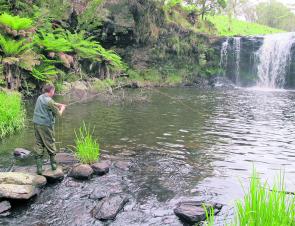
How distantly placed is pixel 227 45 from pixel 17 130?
25001 mm

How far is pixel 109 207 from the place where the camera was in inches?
248

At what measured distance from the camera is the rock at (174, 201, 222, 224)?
5.97 m

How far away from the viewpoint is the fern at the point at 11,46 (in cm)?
1566


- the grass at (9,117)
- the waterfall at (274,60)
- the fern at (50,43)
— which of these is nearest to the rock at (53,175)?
the grass at (9,117)

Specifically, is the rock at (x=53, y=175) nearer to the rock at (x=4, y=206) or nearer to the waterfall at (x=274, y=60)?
the rock at (x=4, y=206)

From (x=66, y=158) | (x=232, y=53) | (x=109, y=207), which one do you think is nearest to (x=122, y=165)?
(x=66, y=158)

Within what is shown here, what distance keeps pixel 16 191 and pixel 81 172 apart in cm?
167

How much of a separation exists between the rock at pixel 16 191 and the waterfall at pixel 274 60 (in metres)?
27.4

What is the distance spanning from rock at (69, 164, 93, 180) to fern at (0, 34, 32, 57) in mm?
9788

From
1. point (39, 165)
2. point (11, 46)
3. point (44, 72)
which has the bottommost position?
point (39, 165)

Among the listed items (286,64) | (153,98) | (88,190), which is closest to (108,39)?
(153,98)

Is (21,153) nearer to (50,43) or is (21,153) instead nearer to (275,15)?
(50,43)

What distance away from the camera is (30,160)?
905cm

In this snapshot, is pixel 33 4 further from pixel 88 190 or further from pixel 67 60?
pixel 88 190
